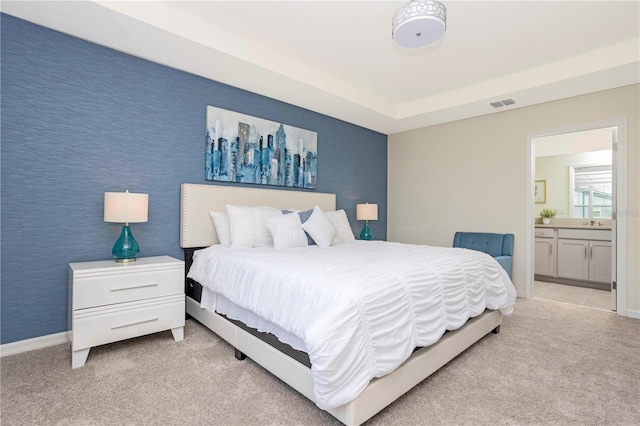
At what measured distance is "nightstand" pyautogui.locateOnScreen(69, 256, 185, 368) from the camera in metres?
2.15

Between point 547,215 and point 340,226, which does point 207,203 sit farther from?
point 547,215

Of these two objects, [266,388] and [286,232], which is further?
[286,232]

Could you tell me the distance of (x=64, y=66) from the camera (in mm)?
2529

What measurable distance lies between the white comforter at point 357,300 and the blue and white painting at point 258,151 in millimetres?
1233

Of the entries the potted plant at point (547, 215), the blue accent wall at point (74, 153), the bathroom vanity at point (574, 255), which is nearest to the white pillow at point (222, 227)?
the blue accent wall at point (74, 153)

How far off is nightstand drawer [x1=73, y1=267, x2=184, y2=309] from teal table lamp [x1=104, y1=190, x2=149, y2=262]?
241 millimetres

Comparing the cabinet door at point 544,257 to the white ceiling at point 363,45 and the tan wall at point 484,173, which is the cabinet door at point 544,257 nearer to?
the tan wall at point 484,173

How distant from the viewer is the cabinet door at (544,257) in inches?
198

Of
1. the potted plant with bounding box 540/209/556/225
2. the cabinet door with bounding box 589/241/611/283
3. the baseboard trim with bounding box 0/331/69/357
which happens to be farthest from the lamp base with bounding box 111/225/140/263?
the potted plant with bounding box 540/209/556/225

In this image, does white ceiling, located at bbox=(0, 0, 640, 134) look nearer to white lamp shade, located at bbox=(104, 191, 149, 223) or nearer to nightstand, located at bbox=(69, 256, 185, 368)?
white lamp shade, located at bbox=(104, 191, 149, 223)

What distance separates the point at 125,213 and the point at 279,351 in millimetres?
1619

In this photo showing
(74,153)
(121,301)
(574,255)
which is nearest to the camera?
(121,301)

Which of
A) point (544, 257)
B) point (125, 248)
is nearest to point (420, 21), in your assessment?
point (125, 248)

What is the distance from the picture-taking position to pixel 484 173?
4516 millimetres
